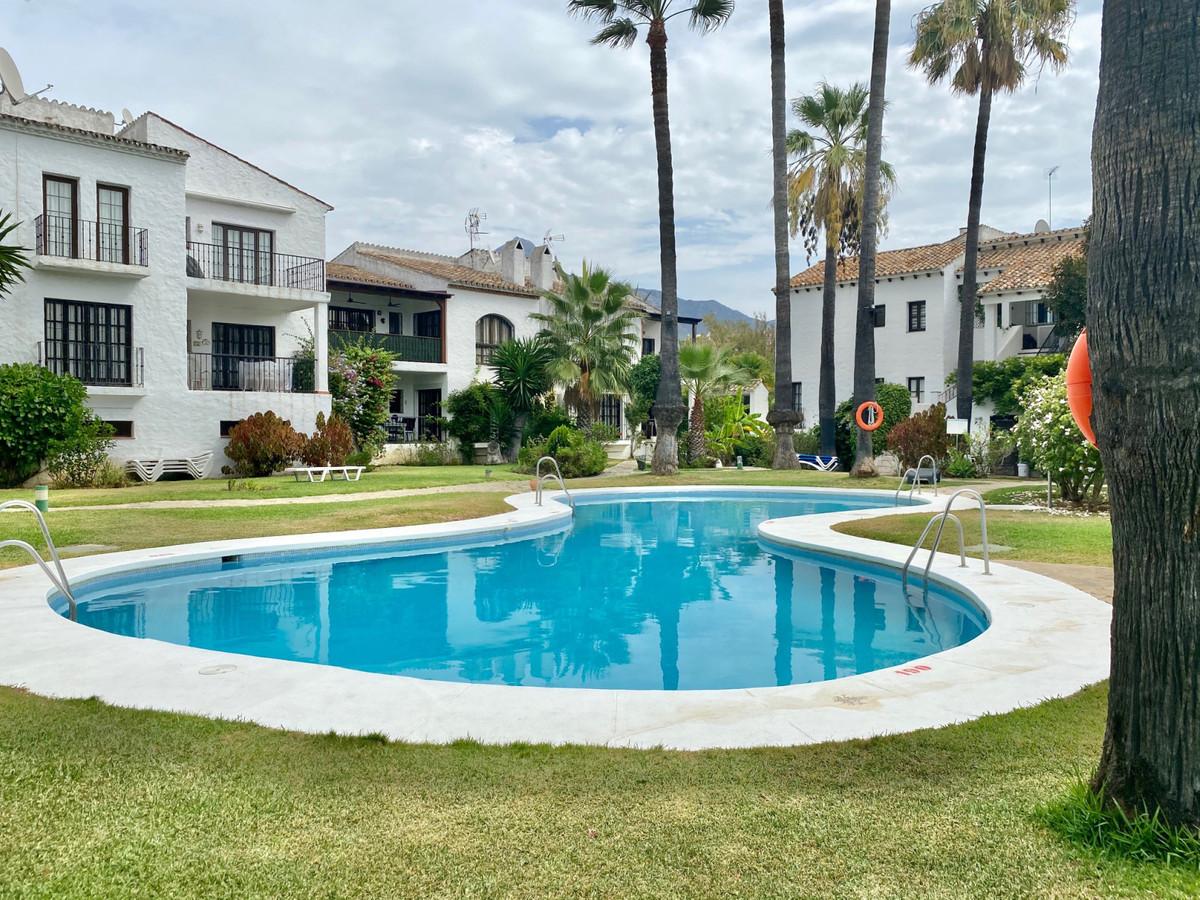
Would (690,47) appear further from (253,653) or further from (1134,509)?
(1134,509)

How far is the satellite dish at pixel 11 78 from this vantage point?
24.0 m

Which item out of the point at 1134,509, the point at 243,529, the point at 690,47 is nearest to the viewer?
the point at 1134,509

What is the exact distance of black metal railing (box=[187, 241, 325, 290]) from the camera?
26.2 m

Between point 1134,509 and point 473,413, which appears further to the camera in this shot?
point 473,413

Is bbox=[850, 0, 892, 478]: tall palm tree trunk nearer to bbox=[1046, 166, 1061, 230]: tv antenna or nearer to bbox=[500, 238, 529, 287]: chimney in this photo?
bbox=[500, 238, 529, 287]: chimney

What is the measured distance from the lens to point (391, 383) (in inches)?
1144

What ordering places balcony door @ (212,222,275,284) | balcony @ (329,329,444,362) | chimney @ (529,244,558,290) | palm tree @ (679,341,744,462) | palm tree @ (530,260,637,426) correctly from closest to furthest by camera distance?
balcony door @ (212,222,275,284)
palm tree @ (530,260,637,426)
palm tree @ (679,341,744,462)
balcony @ (329,329,444,362)
chimney @ (529,244,558,290)

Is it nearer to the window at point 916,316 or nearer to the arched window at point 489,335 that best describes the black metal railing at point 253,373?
the arched window at point 489,335

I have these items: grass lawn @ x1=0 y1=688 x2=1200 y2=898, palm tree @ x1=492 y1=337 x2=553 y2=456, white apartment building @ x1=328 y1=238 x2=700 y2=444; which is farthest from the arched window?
grass lawn @ x1=0 y1=688 x2=1200 y2=898

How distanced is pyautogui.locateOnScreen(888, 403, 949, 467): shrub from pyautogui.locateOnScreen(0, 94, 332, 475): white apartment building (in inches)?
650

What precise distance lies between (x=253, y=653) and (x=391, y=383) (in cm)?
2158

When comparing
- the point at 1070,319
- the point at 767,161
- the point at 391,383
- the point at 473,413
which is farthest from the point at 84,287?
the point at 1070,319

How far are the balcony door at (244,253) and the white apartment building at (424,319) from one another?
323 centimetres

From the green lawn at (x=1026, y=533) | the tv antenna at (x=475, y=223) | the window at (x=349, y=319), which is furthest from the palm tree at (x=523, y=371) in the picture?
the green lawn at (x=1026, y=533)
